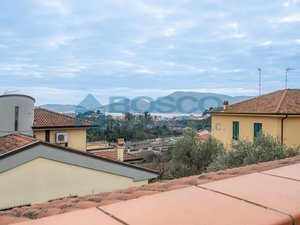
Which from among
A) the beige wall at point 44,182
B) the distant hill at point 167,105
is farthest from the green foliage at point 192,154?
the beige wall at point 44,182

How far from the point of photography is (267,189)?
1.39 meters

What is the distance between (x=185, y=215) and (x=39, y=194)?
1026 cm

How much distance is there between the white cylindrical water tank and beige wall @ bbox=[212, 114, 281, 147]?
40.8 ft

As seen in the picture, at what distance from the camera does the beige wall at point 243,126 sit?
1738 centimetres

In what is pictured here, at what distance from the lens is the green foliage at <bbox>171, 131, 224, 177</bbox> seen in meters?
18.1

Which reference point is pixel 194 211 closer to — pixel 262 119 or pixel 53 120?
pixel 262 119

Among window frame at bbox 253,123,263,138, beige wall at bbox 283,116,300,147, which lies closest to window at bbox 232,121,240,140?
window frame at bbox 253,123,263,138

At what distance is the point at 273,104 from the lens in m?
18.9

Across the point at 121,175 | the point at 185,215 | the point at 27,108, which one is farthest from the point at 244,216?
the point at 27,108

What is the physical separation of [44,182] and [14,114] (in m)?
7.11

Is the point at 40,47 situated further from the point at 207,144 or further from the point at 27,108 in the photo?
the point at 207,144

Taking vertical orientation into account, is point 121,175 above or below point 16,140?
below

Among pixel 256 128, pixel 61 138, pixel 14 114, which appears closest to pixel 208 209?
pixel 14 114

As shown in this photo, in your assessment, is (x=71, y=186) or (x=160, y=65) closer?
(x=71, y=186)
